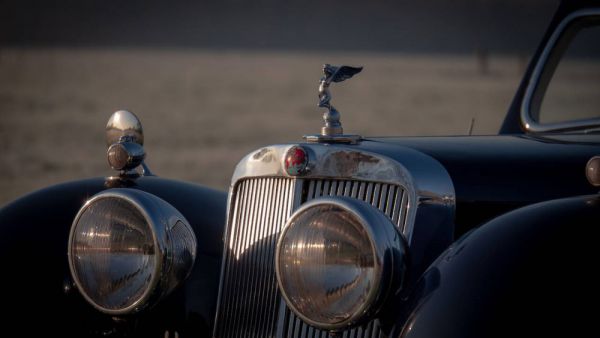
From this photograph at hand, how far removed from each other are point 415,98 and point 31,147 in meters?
14.6

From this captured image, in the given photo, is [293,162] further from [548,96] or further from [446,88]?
[446,88]

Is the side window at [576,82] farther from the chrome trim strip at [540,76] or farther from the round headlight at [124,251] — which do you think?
the round headlight at [124,251]

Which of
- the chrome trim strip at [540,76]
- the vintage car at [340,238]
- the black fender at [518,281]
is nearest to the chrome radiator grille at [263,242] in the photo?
the vintage car at [340,238]

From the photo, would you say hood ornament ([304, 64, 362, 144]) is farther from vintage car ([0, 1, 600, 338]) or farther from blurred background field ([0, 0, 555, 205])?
blurred background field ([0, 0, 555, 205])

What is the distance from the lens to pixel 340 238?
2.81 meters

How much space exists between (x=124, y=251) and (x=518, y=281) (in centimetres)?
132

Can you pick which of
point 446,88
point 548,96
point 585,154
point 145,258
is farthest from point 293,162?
point 446,88

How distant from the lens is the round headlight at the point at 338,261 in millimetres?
2756

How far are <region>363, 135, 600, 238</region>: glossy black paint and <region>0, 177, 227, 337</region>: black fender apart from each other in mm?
819

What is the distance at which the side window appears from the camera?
4.34m

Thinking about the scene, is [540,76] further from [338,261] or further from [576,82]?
[338,261]

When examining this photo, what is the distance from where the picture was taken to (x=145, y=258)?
3.32 meters

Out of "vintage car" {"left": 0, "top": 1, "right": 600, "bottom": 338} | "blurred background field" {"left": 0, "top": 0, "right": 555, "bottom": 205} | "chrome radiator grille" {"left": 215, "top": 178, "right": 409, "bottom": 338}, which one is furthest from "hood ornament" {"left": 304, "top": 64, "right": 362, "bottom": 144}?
"blurred background field" {"left": 0, "top": 0, "right": 555, "bottom": 205}

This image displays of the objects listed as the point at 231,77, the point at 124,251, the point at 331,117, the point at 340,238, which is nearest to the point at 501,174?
the point at 331,117
